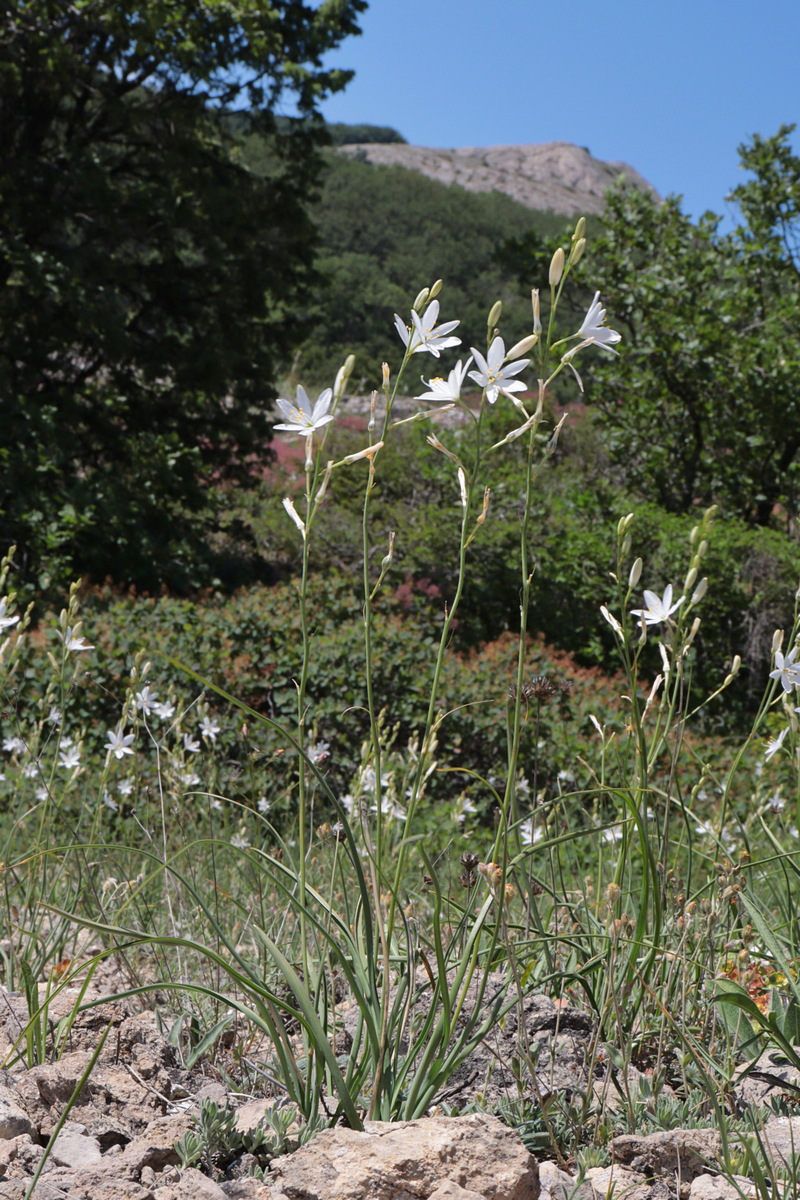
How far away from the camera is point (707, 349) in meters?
8.52

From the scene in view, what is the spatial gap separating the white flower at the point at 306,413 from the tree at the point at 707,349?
7781 millimetres

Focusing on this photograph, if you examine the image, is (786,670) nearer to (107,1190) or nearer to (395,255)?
(107,1190)

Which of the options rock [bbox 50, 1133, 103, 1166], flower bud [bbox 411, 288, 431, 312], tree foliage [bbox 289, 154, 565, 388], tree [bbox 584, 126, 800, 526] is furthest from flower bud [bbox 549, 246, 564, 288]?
tree foliage [bbox 289, 154, 565, 388]

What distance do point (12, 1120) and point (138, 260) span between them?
9001 millimetres

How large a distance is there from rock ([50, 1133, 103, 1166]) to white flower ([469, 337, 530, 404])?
1294 millimetres

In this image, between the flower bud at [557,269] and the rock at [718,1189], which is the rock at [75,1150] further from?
the flower bud at [557,269]

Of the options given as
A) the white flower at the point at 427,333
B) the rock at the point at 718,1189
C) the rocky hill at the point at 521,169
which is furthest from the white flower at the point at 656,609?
the rocky hill at the point at 521,169

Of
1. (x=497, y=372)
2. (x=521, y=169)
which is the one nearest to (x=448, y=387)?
(x=497, y=372)

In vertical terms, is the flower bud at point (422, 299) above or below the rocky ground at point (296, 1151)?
above

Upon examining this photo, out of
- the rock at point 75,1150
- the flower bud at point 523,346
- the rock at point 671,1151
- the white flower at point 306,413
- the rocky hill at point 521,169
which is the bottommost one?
the rock at point 75,1150

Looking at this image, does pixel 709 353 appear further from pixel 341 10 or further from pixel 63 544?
pixel 63 544

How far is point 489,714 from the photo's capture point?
17.4ft

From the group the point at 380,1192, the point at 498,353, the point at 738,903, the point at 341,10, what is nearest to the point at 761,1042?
the point at 738,903

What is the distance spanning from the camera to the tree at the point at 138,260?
7652mm
